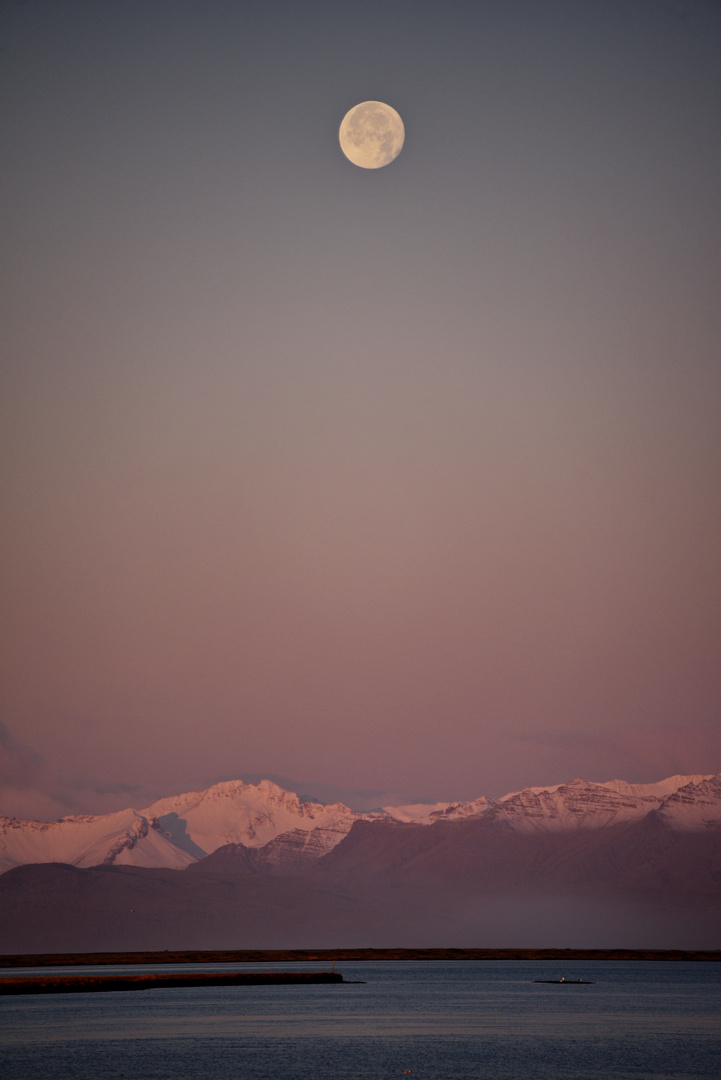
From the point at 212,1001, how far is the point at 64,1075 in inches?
3700

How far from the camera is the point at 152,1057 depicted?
9862cm

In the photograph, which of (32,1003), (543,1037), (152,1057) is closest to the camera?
(152,1057)

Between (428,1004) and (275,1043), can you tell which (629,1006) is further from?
(275,1043)

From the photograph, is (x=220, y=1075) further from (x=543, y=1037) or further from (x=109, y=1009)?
(x=109, y=1009)

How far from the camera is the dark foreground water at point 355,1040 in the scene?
3558 inches

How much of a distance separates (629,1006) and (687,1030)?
4479 centimetres

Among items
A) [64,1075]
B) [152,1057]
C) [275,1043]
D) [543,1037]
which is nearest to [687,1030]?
[543,1037]

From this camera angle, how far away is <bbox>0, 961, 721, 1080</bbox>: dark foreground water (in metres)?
90.4

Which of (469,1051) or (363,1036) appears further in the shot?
(363,1036)

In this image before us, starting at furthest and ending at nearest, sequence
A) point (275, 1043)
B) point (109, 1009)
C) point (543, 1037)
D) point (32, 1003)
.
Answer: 1. point (32, 1003)
2. point (109, 1009)
3. point (543, 1037)
4. point (275, 1043)

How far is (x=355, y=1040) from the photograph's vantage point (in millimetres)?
112125

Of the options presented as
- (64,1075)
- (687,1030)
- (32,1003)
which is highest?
(64,1075)

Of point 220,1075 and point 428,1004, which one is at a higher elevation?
point 220,1075

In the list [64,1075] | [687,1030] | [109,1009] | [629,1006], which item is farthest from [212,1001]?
[64,1075]
